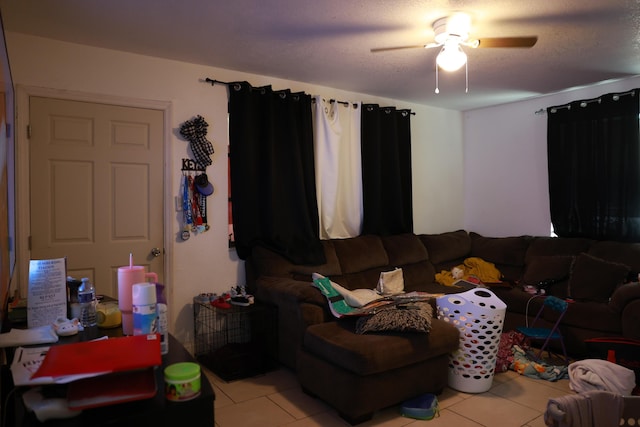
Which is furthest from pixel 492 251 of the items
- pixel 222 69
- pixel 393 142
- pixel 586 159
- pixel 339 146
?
pixel 222 69

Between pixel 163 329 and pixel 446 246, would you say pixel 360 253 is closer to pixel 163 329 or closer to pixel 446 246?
pixel 446 246

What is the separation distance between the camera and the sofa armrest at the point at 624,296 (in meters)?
3.22

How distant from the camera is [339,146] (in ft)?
14.1

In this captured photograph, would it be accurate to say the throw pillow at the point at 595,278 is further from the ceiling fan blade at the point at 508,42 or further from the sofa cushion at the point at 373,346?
the ceiling fan blade at the point at 508,42

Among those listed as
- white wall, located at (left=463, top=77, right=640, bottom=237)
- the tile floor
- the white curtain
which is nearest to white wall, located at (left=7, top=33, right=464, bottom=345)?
the white curtain

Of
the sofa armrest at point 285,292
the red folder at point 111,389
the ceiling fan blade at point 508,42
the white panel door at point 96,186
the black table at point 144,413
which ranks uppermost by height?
the ceiling fan blade at point 508,42

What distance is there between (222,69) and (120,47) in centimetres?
81

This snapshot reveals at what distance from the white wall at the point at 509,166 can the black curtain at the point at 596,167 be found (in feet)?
0.68

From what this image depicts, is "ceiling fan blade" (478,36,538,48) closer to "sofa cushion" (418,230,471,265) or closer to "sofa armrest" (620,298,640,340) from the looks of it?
"sofa armrest" (620,298,640,340)

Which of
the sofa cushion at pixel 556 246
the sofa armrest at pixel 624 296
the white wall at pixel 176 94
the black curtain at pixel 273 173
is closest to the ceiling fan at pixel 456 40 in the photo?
the black curtain at pixel 273 173

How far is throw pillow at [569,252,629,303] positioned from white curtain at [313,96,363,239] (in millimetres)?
2040

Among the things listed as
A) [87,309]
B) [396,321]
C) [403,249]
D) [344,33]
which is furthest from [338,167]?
[87,309]

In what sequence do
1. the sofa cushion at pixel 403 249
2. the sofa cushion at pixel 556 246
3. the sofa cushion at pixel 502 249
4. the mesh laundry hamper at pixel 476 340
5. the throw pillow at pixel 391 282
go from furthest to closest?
1. the sofa cushion at pixel 502 249
2. the sofa cushion at pixel 403 249
3. the sofa cushion at pixel 556 246
4. the throw pillow at pixel 391 282
5. the mesh laundry hamper at pixel 476 340

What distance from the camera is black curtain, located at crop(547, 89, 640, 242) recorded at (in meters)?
3.99
